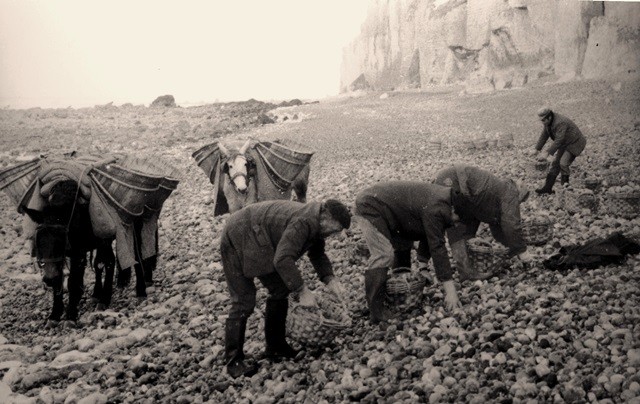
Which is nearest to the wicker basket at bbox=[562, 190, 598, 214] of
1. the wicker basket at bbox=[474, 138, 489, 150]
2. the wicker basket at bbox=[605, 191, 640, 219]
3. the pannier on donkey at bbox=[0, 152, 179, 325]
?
the wicker basket at bbox=[605, 191, 640, 219]

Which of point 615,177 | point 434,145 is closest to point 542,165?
point 615,177

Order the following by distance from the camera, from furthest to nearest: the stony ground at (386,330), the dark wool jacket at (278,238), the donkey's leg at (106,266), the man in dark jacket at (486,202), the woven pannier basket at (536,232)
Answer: the donkey's leg at (106,266), the woven pannier basket at (536,232), the man in dark jacket at (486,202), the dark wool jacket at (278,238), the stony ground at (386,330)

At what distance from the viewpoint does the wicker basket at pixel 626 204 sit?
651 centimetres

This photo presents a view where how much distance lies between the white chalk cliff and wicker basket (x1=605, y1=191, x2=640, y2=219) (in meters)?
1.41

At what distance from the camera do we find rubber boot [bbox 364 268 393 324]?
4703mm

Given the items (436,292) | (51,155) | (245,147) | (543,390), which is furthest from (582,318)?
(51,155)

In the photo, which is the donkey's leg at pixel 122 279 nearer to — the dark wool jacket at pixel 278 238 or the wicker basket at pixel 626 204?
the dark wool jacket at pixel 278 238

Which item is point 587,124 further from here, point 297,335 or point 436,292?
point 297,335

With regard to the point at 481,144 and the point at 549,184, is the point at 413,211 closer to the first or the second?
the point at 549,184

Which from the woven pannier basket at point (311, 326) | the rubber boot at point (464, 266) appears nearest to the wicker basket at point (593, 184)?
the rubber boot at point (464, 266)

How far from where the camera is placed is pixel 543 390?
3.29 metres

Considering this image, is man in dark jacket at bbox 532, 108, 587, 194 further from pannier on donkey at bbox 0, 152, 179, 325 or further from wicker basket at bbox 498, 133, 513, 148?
pannier on donkey at bbox 0, 152, 179, 325

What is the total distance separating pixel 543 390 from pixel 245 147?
16.1ft

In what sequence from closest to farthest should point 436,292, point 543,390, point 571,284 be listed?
point 543,390 < point 571,284 < point 436,292
